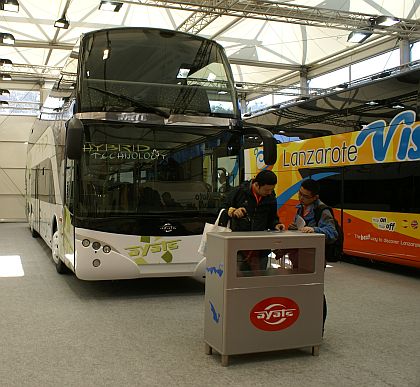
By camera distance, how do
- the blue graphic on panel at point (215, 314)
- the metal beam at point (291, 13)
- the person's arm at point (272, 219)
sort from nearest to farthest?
the blue graphic on panel at point (215, 314), the person's arm at point (272, 219), the metal beam at point (291, 13)

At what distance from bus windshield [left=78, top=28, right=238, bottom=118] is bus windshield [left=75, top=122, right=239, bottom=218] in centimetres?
33

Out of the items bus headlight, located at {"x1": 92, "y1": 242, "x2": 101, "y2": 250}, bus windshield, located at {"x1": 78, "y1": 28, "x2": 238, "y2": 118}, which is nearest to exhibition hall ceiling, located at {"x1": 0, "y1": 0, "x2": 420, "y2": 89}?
bus windshield, located at {"x1": 78, "y1": 28, "x2": 238, "y2": 118}

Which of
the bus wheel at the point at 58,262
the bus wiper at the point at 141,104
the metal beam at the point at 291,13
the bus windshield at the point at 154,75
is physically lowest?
the bus wheel at the point at 58,262

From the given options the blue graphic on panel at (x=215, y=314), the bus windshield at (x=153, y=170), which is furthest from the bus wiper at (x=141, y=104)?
the blue graphic on panel at (x=215, y=314)

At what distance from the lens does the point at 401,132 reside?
9.76 m

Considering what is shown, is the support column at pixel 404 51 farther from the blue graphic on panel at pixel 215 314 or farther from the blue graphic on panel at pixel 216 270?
the blue graphic on panel at pixel 215 314

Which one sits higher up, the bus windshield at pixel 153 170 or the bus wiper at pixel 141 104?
the bus wiper at pixel 141 104

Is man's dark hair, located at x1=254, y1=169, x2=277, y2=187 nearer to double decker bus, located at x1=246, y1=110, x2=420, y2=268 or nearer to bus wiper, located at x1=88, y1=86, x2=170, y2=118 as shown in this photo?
bus wiper, located at x1=88, y1=86, x2=170, y2=118

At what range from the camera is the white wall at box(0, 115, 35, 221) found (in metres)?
25.3

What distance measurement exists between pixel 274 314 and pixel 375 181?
20.2ft

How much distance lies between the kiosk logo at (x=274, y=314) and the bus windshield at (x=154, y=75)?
3.69 m

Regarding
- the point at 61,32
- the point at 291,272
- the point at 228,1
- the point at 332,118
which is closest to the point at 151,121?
the point at 291,272

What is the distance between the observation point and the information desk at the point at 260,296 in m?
4.80

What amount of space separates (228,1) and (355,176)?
5993 millimetres
